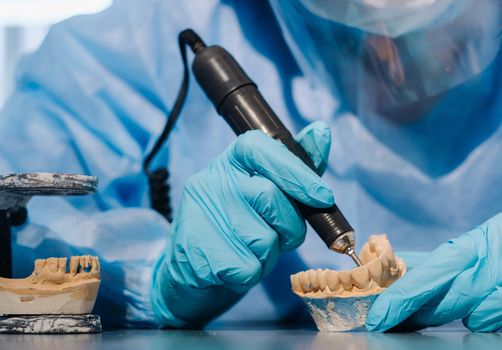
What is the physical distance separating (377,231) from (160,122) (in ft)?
1.51

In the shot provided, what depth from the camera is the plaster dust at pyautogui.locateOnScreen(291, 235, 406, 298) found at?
862mm

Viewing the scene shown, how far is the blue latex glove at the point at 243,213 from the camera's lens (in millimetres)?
961

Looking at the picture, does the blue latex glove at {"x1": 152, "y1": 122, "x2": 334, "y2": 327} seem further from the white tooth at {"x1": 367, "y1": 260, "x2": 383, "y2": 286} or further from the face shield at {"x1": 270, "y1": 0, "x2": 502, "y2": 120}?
the face shield at {"x1": 270, "y1": 0, "x2": 502, "y2": 120}

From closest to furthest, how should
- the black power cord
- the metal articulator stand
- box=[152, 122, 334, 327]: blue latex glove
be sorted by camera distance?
the metal articulator stand
box=[152, 122, 334, 327]: blue latex glove
the black power cord

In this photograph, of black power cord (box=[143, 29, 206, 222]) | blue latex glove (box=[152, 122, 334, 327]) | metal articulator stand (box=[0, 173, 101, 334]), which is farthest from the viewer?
black power cord (box=[143, 29, 206, 222])

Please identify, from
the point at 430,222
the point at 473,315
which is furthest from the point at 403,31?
the point at 473,315

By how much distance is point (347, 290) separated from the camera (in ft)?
2.88

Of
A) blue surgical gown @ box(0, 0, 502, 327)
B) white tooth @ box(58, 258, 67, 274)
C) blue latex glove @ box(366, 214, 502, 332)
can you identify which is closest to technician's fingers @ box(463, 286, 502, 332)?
blue latex glove @ box(366, 214, 502, 332)

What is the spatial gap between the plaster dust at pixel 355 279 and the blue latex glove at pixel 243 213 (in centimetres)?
9

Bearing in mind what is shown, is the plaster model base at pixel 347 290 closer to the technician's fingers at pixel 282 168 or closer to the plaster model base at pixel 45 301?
the technician's fingers at pixel 282 168

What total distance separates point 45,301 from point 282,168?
1.07 ft

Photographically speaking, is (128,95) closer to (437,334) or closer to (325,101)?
(325,101)

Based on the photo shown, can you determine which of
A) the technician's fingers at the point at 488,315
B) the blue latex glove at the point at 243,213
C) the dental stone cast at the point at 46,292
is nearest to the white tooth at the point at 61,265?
the dental stone cast at the point at 46,292

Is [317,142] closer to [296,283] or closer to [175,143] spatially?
[296,283]
